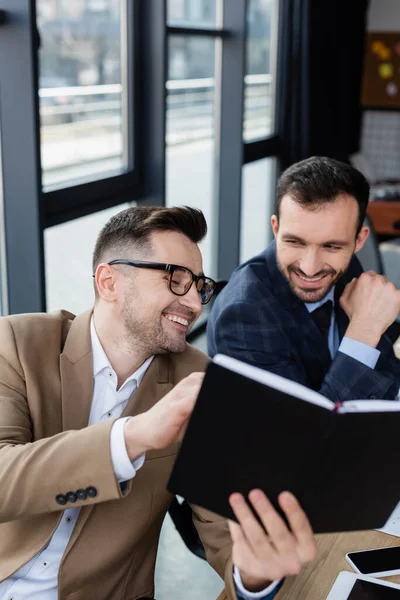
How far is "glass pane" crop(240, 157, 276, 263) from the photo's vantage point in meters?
5.30

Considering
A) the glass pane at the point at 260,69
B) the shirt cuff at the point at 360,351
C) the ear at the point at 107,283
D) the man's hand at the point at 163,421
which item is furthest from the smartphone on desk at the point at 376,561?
the glass pane at the point at 260,69

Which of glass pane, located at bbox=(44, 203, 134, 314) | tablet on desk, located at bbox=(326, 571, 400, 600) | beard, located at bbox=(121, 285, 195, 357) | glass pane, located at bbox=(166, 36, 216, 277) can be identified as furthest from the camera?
glass pane, located at bbox=(166, 36, 216, 277)

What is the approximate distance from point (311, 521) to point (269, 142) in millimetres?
4378

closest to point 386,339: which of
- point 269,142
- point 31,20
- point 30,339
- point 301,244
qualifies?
point 301,244

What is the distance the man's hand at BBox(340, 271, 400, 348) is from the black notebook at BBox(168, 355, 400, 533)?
86 centimetres

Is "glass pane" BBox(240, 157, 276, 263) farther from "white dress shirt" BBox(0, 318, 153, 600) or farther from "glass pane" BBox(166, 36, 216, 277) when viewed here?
"white dress shirt" BBox(0, 318, 153, 600)

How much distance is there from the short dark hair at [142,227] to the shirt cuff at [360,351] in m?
0.54

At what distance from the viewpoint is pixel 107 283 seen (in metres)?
1.49

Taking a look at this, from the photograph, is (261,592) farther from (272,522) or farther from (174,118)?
(174,118)

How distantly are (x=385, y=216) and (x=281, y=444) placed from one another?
190 inches

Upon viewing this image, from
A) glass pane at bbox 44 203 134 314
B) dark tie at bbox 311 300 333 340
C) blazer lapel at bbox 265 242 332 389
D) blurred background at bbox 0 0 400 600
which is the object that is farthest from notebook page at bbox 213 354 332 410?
glass pane at bbox 44 203 134 314

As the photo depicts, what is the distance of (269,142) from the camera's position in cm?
517

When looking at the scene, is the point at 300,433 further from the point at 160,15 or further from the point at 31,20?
the point at 160,15

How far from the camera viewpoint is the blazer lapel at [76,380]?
1.39m
